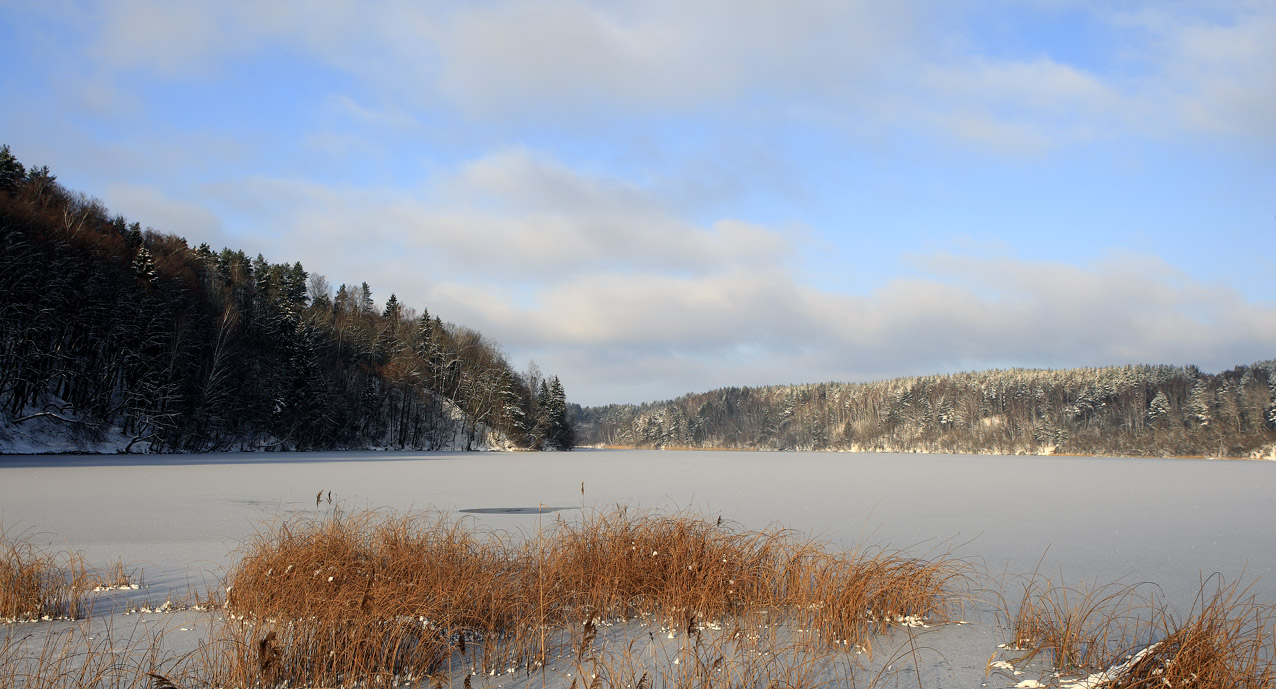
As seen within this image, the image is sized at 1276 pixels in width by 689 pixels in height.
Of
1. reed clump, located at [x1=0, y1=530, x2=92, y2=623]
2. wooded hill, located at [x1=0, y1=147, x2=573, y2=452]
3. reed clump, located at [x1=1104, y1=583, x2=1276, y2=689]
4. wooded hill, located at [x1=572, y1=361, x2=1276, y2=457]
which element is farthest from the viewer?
wooded hill, located at [x1=572, y1=361, x2=1276, y2=457]

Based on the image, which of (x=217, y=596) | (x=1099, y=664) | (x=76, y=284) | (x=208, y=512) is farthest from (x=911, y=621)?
(x=76, y=284)

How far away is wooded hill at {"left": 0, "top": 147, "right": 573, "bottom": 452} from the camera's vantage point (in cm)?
3441

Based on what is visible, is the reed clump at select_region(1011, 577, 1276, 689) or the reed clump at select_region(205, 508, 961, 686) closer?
the reed clump at select_region(1011, 577, 1276, 689)

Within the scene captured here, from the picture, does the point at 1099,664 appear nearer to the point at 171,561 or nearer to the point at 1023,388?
the point at 171,561

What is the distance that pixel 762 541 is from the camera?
8.55 meters

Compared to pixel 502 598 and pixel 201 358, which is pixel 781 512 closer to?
pixel 502 598

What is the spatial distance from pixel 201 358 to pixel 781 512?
44.3 m

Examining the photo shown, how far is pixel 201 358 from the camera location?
44.7m

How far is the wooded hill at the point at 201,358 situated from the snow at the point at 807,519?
1622cm

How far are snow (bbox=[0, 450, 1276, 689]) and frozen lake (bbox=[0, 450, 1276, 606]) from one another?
0.05 metres

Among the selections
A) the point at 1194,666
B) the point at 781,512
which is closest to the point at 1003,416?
the point at 781,512

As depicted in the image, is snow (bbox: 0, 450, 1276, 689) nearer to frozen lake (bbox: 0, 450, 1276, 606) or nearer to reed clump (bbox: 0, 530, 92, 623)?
frozen lake (bbox: 0, 450, 1276, 606)

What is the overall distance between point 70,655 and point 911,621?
5631 mm

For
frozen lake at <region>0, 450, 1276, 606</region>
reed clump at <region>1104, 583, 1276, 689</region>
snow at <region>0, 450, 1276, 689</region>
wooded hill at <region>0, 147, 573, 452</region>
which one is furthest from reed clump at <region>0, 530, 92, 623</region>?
wooded hill at <region>0, 147, 573, 452</region>
